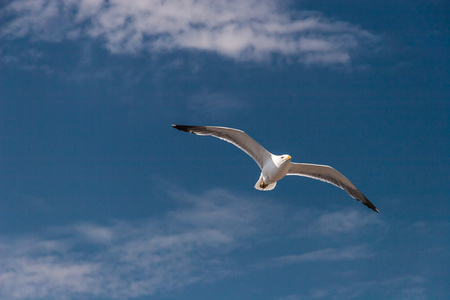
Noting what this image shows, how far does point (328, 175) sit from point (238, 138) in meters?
5.30

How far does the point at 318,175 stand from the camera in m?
24.3

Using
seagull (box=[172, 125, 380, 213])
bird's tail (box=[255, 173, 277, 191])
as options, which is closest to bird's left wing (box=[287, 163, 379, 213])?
seagull (box=[172, 125, 380, 213])

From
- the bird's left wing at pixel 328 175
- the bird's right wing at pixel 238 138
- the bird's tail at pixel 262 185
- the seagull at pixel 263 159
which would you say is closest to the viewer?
the seagull at pixel 263 159

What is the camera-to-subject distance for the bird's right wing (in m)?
22.0

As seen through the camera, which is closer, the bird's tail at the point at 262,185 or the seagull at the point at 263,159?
the seagull at the point at 263,159

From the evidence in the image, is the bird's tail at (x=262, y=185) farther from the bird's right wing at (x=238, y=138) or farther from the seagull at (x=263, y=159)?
the bird's right wing at (x=238, y=138)

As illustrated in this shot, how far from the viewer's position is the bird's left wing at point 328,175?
2356 centimetres

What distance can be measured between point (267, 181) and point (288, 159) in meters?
1.51

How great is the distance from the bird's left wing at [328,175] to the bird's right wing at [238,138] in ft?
5.57

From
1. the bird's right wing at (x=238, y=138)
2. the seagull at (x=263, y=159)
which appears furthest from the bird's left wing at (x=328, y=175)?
the bird's right wing at (x=238, y=138)

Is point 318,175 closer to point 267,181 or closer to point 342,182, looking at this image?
point 342,182

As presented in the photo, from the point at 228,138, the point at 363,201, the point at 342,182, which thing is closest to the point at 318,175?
the point at 342,182

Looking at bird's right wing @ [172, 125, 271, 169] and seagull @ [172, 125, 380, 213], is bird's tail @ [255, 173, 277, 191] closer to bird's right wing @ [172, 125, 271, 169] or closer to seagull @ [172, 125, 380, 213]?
seagull @ [172, 125, 380, 213]

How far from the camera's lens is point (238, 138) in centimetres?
2227
